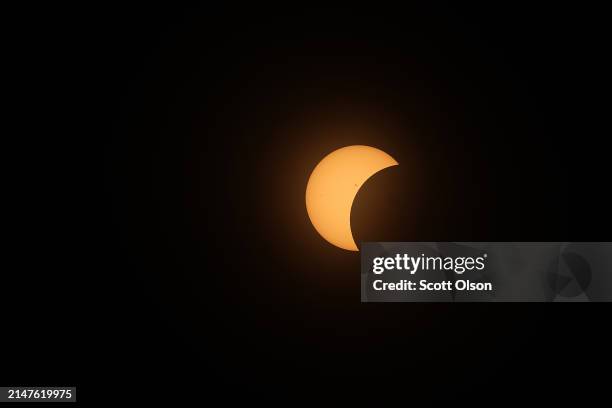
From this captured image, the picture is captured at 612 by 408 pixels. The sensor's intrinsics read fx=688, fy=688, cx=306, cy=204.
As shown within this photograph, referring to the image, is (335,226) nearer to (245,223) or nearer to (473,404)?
(245,223)

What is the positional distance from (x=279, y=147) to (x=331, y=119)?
0.36m

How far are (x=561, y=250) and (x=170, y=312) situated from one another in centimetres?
239

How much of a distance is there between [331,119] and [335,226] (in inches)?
25.8

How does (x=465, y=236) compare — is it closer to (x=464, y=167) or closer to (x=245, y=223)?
(x=464, y=167)

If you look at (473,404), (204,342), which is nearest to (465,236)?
(473,404)

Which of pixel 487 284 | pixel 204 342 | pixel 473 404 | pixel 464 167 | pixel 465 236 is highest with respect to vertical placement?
pixel 464 167

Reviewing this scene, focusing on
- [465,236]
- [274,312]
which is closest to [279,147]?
[274,312]

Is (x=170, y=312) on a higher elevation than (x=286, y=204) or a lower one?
lower

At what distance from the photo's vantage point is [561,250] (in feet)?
13.7

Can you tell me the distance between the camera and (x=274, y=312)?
4121mm

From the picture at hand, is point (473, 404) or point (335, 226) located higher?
point (335, 226)

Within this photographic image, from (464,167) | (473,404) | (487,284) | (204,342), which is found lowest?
(473,404)

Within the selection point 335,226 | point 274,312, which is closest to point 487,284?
point 335,226

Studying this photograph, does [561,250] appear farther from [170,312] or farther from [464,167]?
[170,312]
